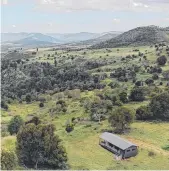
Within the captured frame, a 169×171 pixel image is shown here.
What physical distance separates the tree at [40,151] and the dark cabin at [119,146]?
27.4 feet

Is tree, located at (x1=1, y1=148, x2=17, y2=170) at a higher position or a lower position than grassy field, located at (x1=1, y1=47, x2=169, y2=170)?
higher

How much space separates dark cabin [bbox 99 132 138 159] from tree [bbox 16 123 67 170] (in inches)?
329

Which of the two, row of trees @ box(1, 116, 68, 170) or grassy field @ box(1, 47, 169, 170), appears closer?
row of trees @ box(1, 116, 68, 170)

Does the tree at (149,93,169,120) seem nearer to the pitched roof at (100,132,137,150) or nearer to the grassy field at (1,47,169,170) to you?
the grassy field at (1,47,169,170)

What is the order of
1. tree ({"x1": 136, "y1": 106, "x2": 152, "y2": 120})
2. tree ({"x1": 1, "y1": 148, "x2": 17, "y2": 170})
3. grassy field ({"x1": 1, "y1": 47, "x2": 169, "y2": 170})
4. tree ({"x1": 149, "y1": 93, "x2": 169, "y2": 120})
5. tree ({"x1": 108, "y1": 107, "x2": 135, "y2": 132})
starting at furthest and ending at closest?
tree ({"x1": 149, "y1": 93, "x2": 169, "y2": 120}) < tree ({"x1": 136, "y1": 106, "x2": 152, "y2": 120}) < tree ({"x1": 108, "y1": 107, "x2": 135, "y2": 132}) < grassy field ({"x1": 1, "y1": 47, "x2": 169, "y2": 170}) < tree ({"x1": 1, "y1": 148, "x2": 17, "y2": 170})

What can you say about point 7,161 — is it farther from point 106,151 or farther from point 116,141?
point 116,141

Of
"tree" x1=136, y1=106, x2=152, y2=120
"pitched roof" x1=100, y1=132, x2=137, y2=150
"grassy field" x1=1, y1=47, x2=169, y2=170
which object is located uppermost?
"tree" x1=136, y1=106, x2=152, y2=120

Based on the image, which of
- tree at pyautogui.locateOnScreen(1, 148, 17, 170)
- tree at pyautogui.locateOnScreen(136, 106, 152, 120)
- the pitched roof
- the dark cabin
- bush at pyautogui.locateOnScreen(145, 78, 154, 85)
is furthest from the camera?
bush at pyautogui.locateOnScreen(145, 78, 154, 85)

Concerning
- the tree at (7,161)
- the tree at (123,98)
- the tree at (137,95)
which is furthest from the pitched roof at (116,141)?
the tree at (137,95)

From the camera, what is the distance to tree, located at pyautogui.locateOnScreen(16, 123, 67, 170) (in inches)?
1965

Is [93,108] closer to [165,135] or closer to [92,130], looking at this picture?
[92,130]

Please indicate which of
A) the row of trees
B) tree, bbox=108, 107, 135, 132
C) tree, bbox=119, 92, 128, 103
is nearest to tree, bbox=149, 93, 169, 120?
tree, bbox=108, 107, 135, 132

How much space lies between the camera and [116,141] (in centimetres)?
5562

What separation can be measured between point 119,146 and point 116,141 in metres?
1.75
